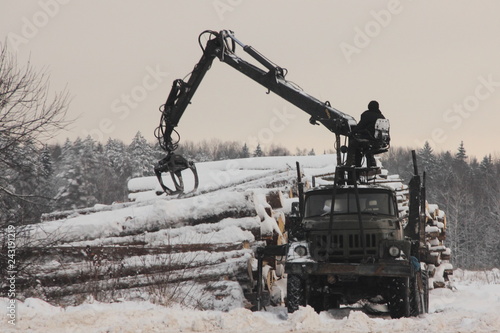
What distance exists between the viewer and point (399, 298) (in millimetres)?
11125

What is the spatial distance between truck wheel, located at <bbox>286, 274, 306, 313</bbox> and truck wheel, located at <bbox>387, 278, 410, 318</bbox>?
1.54m

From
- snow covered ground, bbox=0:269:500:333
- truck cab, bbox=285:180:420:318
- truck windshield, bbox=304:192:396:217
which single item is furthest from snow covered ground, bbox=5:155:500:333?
truck windshield, bbox=304:192:396:217

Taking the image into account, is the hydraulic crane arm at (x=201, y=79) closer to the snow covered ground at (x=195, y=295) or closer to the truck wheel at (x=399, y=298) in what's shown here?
the snow covered ground at (x=195, y=295)

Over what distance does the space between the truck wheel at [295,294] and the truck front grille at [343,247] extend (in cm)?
54

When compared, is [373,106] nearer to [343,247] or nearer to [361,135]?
[361,135]

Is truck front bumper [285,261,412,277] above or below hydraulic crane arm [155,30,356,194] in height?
below

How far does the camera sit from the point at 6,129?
13234 millimetres

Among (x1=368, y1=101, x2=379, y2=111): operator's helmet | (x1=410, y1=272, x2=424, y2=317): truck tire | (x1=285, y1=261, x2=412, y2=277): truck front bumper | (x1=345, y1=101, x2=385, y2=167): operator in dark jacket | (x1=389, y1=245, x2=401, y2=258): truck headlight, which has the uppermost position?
(x1=368, y1=101, x2=379, y2=111): operator's helmet

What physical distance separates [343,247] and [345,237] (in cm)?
19

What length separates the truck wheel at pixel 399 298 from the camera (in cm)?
1101

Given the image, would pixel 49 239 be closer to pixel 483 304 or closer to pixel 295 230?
pixel 295 230

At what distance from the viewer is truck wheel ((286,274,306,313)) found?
11.3 metres

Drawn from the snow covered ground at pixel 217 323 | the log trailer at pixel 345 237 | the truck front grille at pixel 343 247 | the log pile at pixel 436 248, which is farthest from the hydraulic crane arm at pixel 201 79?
the log pile at pixel 436 248

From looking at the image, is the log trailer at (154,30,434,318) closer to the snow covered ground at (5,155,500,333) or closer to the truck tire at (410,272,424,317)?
the truck tire at (410,272,424,317)
